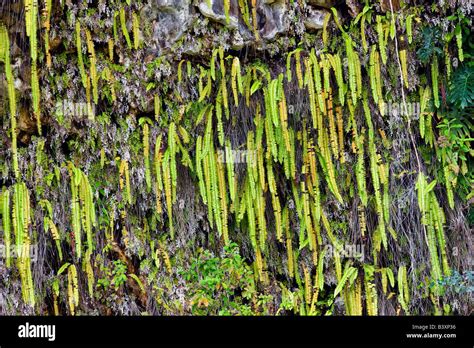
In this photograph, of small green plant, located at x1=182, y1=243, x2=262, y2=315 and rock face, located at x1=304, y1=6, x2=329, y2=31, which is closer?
small green plant, located at x1=182, y1=243, x2=262, y2=315

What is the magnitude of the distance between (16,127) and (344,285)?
3066 millimetres

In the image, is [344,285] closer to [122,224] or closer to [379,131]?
[379,131]

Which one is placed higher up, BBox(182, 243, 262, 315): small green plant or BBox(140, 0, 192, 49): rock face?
BBox(140, 0, 192, 49): rock face

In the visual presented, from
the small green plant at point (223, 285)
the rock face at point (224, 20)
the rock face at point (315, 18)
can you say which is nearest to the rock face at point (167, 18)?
the rock face at point (224, 20)

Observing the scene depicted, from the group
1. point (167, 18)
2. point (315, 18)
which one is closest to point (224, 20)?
point (167, 18)

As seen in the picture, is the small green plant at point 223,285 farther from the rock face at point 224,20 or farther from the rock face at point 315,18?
the rock face at point 315,18

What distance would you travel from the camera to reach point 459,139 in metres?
4.71

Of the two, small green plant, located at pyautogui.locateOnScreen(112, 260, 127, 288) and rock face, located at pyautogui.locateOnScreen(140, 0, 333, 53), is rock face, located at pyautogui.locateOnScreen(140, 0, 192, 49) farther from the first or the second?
small green plant, located at pyautogui.locateOnScreen(112, 260, 127, 288)

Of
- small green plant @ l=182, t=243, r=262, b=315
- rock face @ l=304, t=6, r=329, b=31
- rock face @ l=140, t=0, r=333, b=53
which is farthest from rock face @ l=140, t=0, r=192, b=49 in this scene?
small green plant @ l=182, t=243, r=262, b=315

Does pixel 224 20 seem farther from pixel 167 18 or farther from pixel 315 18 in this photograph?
pixel 315 18

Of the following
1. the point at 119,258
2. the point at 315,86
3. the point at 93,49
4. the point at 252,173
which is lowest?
the point at 119,258
